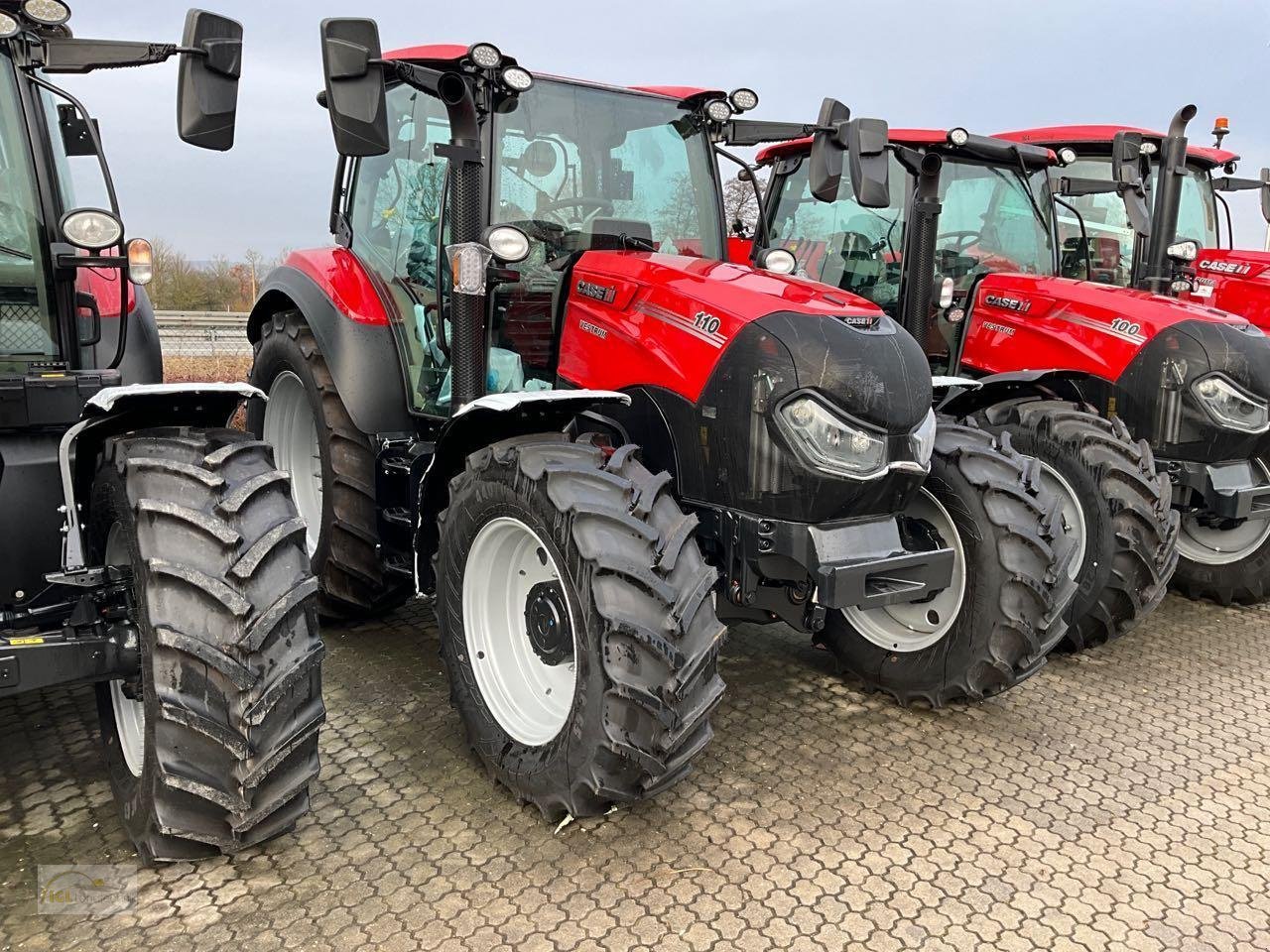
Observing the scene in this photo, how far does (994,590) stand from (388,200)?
3.00 meters

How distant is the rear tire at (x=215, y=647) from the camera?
7.77 feet

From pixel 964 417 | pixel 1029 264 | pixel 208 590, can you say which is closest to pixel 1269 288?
pixel 1029 264

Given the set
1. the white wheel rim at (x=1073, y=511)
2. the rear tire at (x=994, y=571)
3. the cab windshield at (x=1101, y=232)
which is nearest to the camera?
the rear tire at (x=994, y=571)

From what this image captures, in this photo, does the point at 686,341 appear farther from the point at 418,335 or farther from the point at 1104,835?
the point at 1104,835

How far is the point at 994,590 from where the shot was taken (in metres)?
3.50

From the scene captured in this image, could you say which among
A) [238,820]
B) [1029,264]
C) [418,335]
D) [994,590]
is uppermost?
[1029,264]

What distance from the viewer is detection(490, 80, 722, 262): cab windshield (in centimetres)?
371

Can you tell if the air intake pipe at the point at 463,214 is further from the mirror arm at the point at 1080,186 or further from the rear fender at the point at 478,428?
the mirror arm at the point at 1080,186

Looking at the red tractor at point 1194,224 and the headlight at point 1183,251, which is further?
the red tractor at point 1194,224

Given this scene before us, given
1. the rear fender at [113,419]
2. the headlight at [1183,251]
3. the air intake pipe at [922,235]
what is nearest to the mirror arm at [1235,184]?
the headlight at [1183,251]

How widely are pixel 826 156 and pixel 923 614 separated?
6.00ft

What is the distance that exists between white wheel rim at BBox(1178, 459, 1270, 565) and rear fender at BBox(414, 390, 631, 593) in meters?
4.09

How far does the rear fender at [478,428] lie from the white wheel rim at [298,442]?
1462 mm

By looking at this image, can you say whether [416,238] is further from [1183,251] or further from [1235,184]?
[1235,184]
